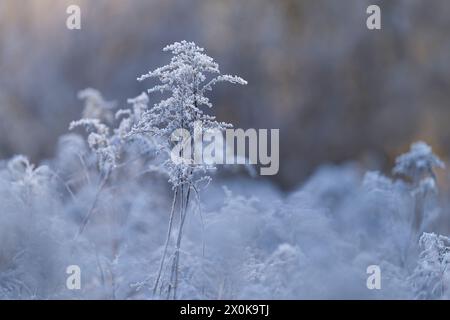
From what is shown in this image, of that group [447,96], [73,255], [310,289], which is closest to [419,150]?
[447,96]

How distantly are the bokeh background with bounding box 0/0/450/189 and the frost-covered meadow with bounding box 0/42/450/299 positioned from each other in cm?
31

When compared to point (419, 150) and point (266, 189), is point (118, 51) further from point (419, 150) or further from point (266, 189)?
point (419, 150)

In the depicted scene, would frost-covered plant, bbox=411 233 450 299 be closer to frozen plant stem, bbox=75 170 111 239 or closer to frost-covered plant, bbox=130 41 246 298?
frost-covered plant, bbox=130 41 246 298

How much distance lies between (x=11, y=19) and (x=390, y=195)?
8.77ft

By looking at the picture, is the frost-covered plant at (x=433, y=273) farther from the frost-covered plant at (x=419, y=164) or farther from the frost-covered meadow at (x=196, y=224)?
the frost-covered plant at (x=419, y=164)

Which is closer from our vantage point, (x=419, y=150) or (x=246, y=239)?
(x=246, y=239)

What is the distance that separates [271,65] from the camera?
4246 millimetres

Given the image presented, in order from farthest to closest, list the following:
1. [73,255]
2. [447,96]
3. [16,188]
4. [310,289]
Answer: [447,96] → [16,188] → [73,255] → [310,289]

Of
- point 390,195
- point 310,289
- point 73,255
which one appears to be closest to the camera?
point 310,289

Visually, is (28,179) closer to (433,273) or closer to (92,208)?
(92,208)

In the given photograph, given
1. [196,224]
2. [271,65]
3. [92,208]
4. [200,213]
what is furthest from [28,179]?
[271,65]

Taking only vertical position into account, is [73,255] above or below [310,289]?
above
